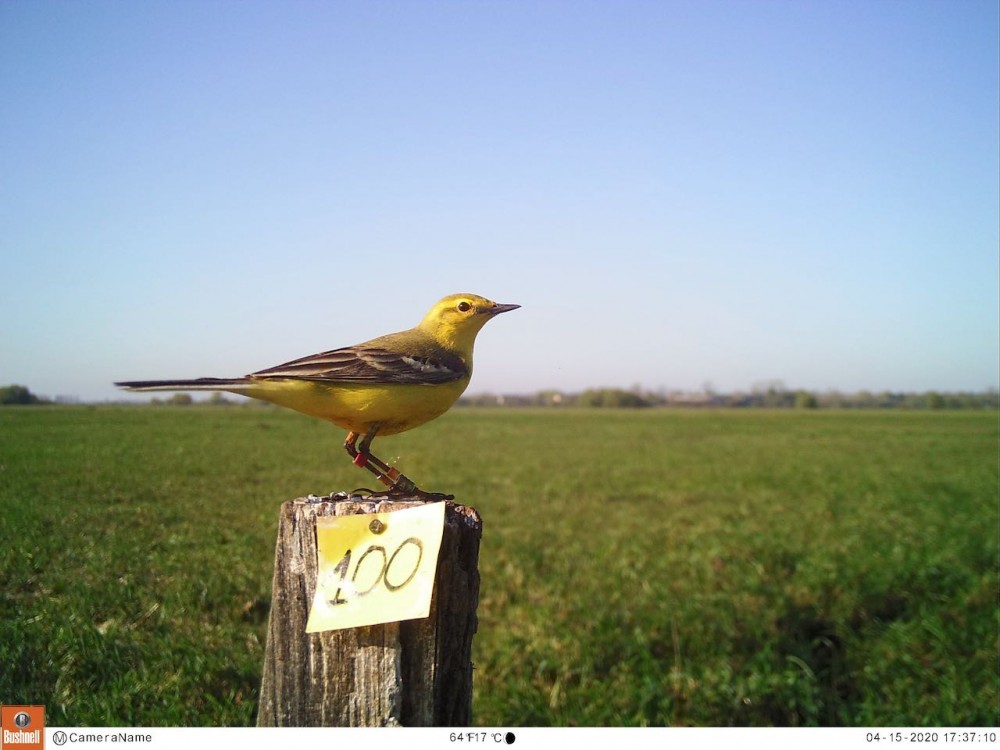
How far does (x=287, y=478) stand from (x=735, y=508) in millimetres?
9729

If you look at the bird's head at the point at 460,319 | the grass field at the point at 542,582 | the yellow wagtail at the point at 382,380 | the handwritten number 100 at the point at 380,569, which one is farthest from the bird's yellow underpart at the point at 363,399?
the grass field at the point at 542,582

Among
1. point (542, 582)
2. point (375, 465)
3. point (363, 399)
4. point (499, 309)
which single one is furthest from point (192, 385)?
point (542, 582)

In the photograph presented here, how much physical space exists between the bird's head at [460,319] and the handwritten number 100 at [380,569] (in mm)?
622

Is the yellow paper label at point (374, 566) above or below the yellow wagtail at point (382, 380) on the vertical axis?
below

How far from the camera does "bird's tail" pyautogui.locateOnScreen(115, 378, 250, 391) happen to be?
1844 mm

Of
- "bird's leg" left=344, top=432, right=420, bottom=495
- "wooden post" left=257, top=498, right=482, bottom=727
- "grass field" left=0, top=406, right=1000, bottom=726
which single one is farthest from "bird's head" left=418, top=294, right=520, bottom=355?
"grass field" left=0, top=406, right=1000, bottom=726

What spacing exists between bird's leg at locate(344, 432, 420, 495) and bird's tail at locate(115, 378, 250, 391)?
1.25 ft

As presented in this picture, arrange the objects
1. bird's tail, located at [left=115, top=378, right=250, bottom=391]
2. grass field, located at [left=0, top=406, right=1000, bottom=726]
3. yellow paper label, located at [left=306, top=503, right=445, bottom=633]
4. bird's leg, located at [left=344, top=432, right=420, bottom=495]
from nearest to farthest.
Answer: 1. bird's tail, located at [left=115, top=378, right=250, bottom=391]
2. yellow paper label, located at [left=306, top=503, right=445, bottom=633]
3. bird's leg, located at [left=344, top=432, right=420, bottom=495]
4. grass field, located at [left=0, top=406, right=1000, bottom=726]

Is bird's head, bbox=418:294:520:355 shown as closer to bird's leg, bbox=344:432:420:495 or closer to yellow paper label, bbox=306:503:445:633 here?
bird's leg, bbox=344:432:420:495

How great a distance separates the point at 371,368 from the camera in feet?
7.10

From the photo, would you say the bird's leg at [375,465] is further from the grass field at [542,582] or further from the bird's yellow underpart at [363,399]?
the grass field at [542,582]

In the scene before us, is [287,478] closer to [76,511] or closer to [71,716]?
[76,511]

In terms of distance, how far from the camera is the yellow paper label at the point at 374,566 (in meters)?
2.08
